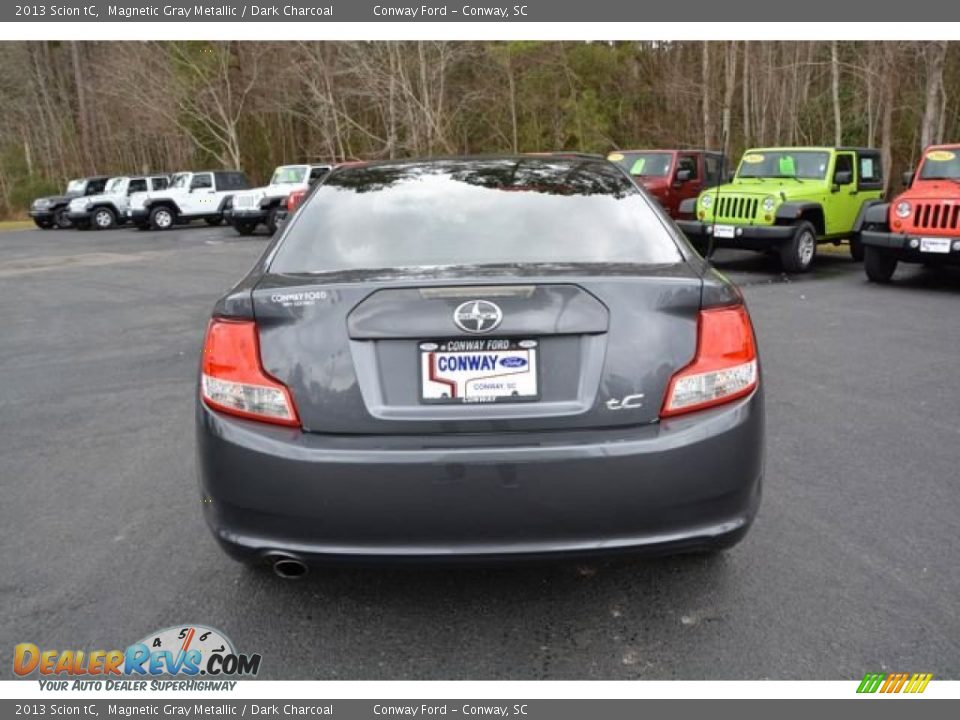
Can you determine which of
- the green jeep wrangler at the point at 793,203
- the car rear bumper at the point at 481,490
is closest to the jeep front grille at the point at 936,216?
the green jeep wrangler at the point at 793,203

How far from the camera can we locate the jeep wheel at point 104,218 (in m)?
28.3

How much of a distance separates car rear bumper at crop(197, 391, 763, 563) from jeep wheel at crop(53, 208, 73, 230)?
1236 inches

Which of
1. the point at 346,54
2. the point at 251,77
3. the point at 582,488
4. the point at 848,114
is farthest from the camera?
the point at 251,77

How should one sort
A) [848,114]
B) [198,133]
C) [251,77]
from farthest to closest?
[198,133], [251,77], [848,114]

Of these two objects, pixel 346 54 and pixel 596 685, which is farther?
pixel 346 54

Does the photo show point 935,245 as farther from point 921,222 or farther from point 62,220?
point 62,220

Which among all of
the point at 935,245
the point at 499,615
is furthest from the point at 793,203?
the point at 499,615

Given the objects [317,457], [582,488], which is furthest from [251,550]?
[582,488]

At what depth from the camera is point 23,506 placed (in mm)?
3854

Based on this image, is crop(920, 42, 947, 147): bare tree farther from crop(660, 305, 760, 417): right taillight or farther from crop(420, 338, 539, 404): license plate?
crop(420, 338, 539, 404): license plate

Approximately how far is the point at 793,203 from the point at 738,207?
2.66 ft

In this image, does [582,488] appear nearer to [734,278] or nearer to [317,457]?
[317,457]

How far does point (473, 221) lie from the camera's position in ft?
10.2

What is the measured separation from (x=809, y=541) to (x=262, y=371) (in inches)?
91.1
